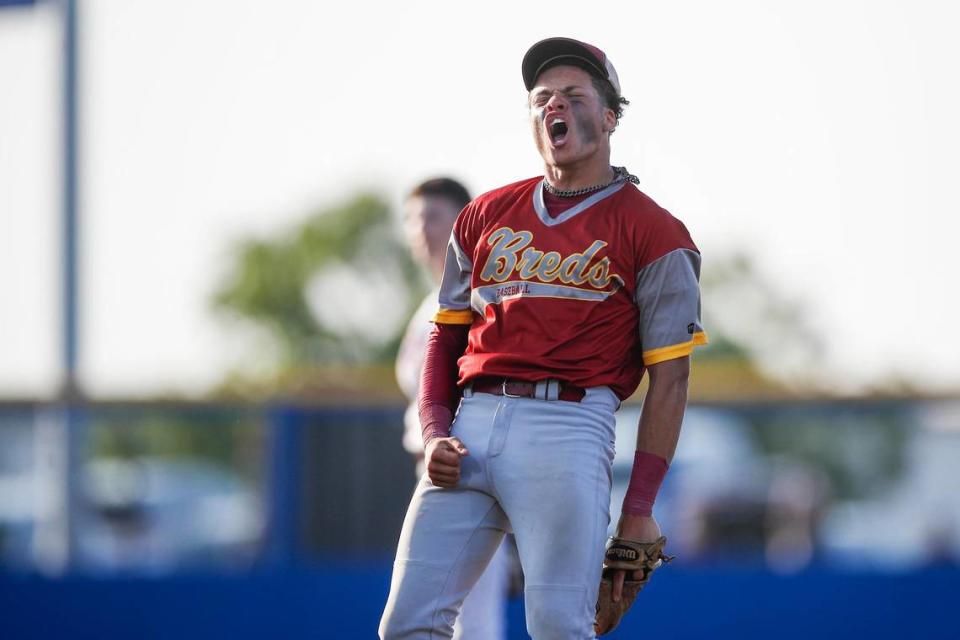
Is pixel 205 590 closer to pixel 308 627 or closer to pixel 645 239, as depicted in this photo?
pixel 308 627

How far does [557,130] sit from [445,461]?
907mm

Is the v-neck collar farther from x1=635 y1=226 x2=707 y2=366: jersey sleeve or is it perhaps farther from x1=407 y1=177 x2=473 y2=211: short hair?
x1=407 y1=177 x2=473 y2=211: short hair

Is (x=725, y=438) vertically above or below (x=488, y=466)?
below

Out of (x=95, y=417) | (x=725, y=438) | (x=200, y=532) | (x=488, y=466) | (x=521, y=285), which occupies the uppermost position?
(x=521, y=285)

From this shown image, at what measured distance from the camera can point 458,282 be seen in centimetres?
391

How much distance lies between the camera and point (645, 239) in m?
3.63

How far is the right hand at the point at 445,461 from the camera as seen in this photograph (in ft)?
11.9

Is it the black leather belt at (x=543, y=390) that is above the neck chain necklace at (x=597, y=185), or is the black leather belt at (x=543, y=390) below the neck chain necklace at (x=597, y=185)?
below

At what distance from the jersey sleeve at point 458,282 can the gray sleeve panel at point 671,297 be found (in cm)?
52

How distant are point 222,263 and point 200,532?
131 ft

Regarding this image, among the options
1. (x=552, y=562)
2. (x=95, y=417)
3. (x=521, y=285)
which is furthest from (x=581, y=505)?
Result: (x=95, y=417)

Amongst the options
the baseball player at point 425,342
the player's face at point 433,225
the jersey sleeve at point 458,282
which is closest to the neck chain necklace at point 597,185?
the jersey sleeve at point 458,282

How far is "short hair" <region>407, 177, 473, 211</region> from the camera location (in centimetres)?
538

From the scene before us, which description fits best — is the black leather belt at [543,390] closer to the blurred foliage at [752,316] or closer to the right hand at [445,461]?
the right hand at [445,461]
